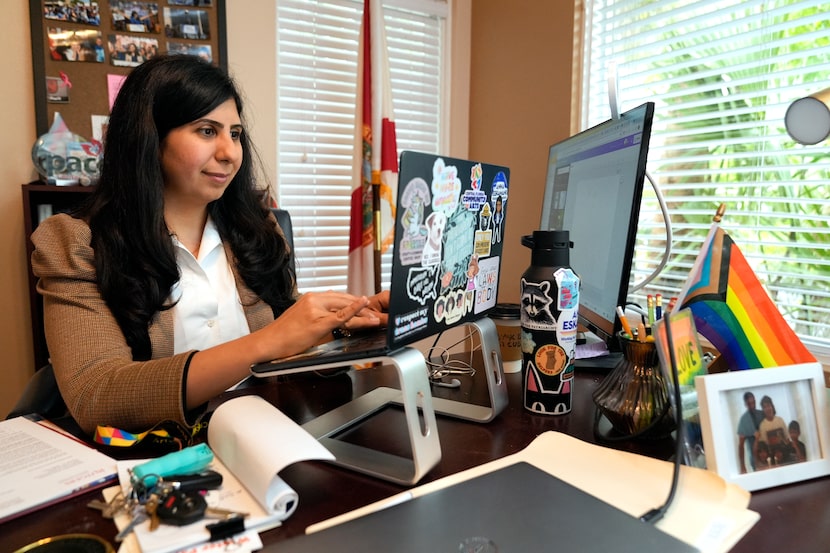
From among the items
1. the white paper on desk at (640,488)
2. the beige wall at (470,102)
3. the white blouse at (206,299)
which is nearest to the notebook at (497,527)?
the white paper on desk at (640,488)

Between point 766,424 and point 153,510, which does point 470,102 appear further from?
point 153,510

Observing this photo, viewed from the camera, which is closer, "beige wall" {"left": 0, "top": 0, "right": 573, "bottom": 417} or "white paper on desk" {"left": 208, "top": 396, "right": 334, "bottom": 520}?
"white paper on desk" {"left": 208, "top": 396, "right": 334, "bottom": 520}

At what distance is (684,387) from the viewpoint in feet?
2.34

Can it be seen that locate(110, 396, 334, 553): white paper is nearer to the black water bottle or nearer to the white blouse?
the black water bottle

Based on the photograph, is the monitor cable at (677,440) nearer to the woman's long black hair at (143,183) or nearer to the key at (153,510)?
the key at (153,510)

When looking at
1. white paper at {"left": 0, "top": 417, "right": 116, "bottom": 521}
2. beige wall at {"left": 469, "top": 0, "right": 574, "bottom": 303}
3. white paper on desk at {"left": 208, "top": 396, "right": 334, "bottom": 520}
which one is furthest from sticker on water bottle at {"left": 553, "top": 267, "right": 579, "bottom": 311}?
beige wall at {"left": 469, "top": 0, "right": 574, "bottom": 303}

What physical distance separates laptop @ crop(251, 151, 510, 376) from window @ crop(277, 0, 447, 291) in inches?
70.3

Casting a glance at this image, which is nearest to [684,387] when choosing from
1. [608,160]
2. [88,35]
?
[608,160]

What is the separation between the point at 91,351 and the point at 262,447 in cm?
50

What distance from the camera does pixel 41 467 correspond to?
2.36 ft

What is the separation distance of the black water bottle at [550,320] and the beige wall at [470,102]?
5.18 feet

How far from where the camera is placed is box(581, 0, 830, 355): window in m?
1.59

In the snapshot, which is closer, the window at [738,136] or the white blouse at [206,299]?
the white blouse at [206,299]

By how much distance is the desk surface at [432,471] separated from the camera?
1.90ft
